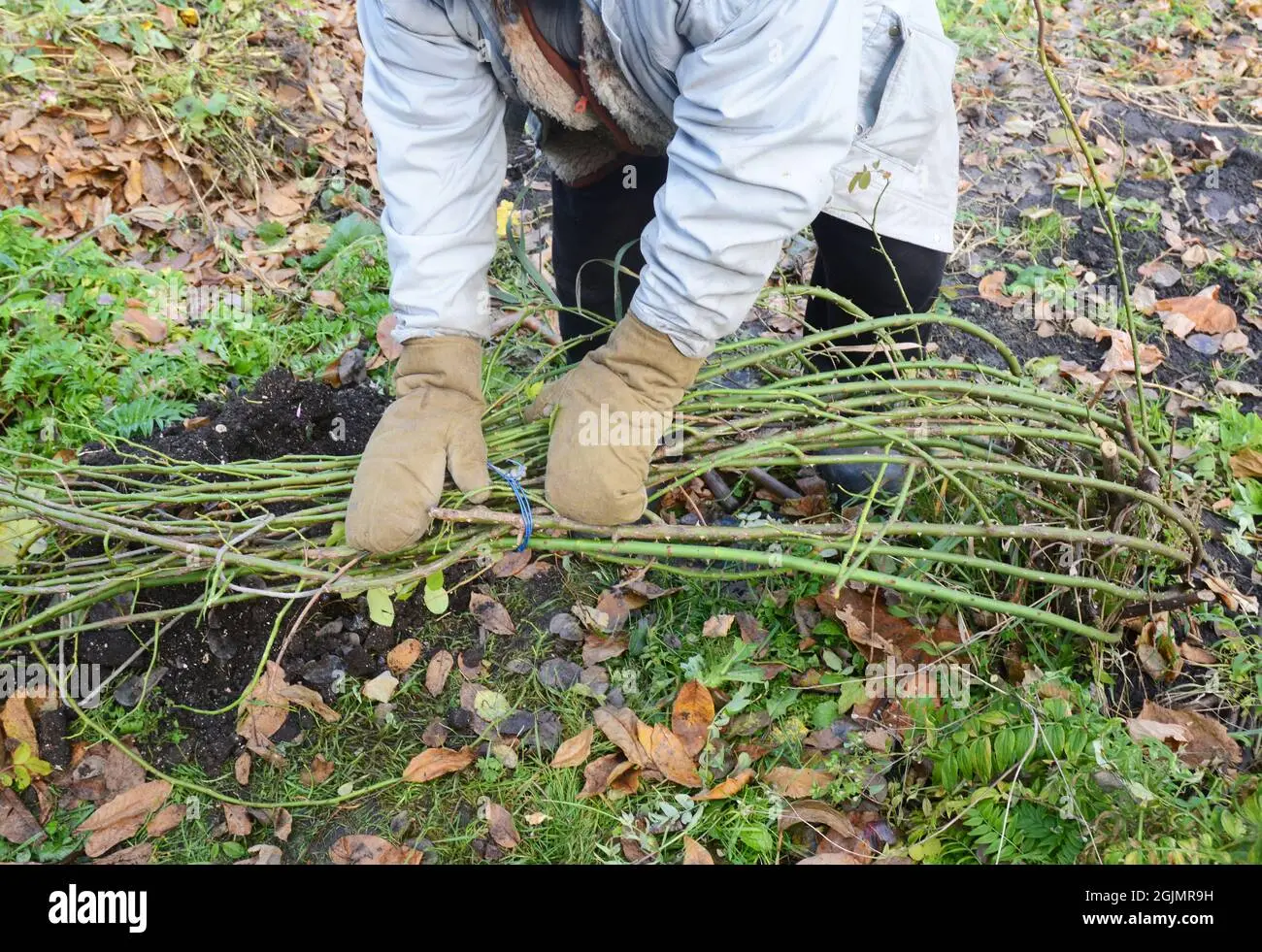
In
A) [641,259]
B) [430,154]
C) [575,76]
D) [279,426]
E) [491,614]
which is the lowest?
[491,614]

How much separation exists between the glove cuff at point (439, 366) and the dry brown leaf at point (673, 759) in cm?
93

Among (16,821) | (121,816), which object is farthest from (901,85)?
(16,821)

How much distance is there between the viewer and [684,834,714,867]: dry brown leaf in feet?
6.50

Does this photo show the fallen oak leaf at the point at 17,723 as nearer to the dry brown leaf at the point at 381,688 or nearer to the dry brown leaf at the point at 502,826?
the dry brown leaf at the point at 381,688

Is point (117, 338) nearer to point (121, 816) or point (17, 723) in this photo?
point (17, 723)

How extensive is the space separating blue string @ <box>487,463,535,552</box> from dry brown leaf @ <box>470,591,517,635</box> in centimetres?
55

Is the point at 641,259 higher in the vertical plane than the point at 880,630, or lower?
higher

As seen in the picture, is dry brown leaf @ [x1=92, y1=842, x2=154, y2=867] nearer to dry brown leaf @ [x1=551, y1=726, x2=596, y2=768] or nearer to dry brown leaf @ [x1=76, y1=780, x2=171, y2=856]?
dry brown leaf @ [x1=76, y1=780, x2=171, y2=856]

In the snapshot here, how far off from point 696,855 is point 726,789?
0.16m

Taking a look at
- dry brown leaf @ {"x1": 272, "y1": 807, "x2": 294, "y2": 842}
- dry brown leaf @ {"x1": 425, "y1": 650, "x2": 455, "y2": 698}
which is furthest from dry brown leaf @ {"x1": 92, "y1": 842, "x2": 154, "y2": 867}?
dry brown leaf @ {"x1": 425, "y1": 650, "x2": 455, "y2": 698}

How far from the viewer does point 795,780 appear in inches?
81.6

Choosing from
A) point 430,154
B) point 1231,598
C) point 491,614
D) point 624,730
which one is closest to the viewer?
point 430,154

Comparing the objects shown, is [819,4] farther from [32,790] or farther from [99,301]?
[99,301]
